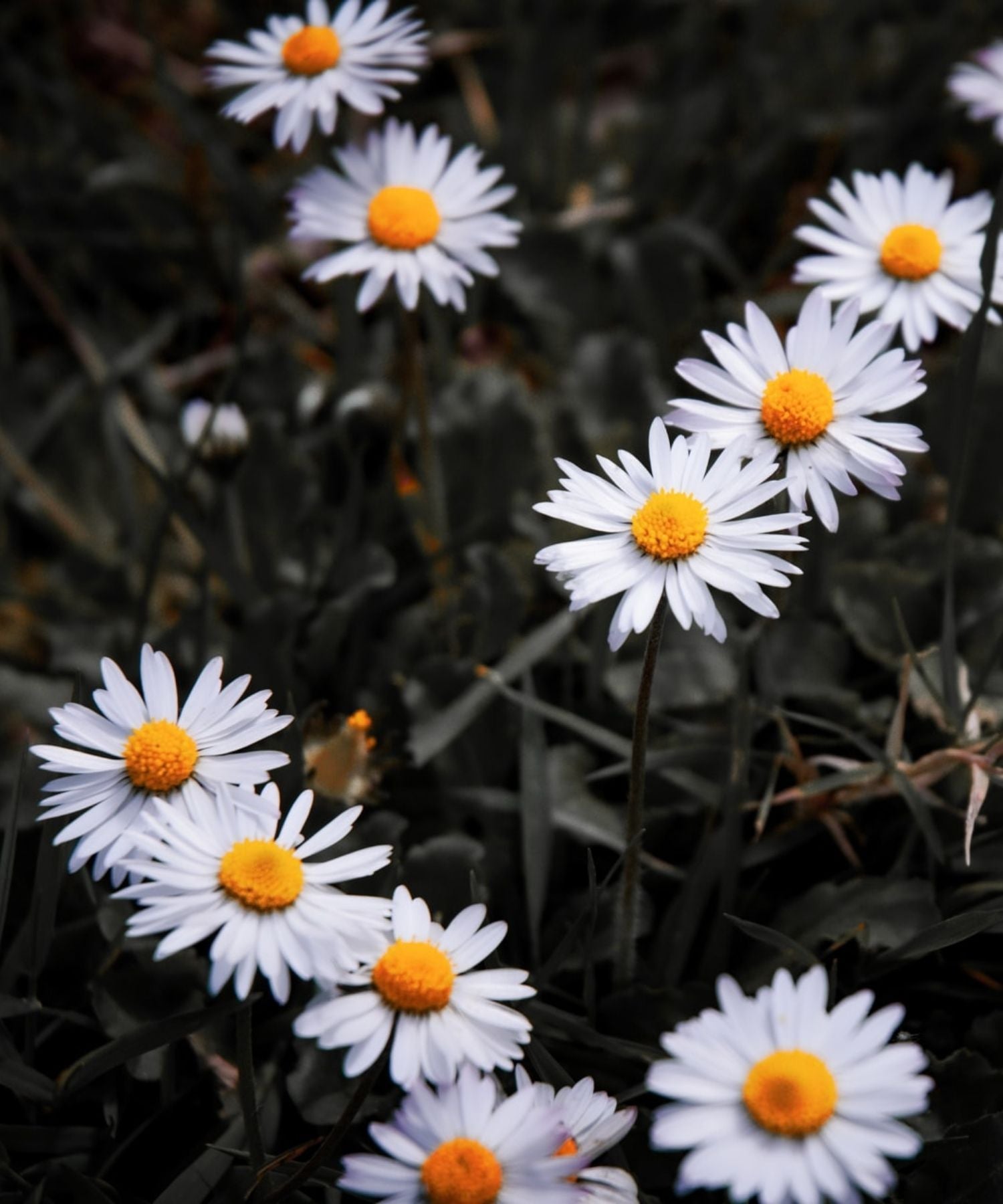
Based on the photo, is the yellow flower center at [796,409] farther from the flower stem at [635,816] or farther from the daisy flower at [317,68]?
Result: the daisy flower at [317,68]

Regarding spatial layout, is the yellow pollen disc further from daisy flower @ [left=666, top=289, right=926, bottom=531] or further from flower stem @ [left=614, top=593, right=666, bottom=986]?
daisy flower @ [left=666, top=289, right=926, bottom=531]

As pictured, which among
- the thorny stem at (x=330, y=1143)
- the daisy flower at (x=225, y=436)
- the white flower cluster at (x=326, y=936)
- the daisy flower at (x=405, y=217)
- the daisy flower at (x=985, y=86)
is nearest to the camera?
the white flower cluster at (x=326, y=936)

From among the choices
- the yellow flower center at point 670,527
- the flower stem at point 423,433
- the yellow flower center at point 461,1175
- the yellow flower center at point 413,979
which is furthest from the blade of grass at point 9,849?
the flower stem at point 423,433

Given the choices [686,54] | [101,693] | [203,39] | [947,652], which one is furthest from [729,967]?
[203,39]

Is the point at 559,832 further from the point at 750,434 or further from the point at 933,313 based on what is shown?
the point at 933,313

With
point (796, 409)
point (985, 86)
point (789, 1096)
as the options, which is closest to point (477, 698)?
point (796, 409)

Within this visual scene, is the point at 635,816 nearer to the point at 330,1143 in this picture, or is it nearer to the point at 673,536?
the point at 673,536
